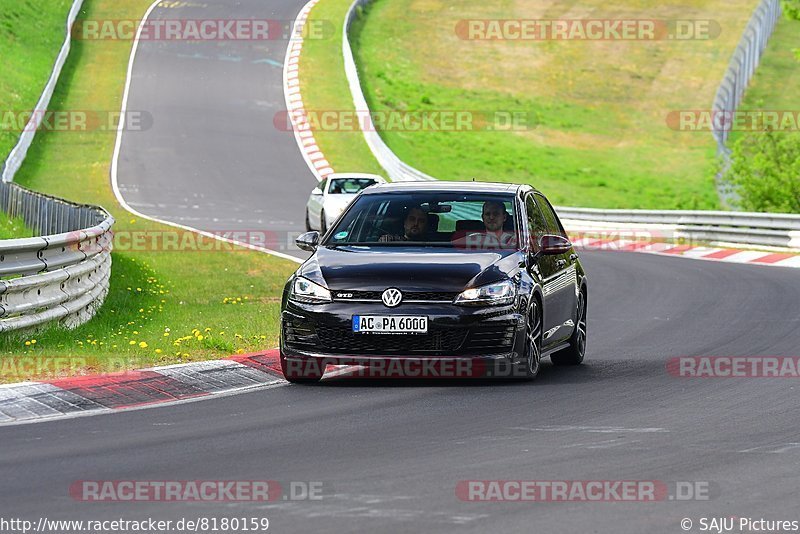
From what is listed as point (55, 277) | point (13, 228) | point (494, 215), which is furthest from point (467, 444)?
point (13, 228)

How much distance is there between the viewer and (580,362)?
1327cm

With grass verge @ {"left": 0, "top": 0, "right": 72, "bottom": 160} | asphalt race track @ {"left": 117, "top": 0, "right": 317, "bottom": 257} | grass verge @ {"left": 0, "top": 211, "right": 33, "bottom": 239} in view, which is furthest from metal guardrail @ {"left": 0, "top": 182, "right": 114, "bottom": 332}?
grass verge @ {"left": 0, "top": 0, "right": 72, "bottom": 160}

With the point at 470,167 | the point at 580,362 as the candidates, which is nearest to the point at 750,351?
the point at 580,362

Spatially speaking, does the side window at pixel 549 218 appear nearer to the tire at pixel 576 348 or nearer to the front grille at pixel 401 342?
the tire at pixel 576 348

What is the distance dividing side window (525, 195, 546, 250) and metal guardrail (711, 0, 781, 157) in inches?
1270

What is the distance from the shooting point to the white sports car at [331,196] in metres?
29.5

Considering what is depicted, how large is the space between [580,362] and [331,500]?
6472 millimetres

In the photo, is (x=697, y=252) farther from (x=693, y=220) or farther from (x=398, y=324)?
(x=398, y=324)

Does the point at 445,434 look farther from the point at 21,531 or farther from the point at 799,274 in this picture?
the point at 799,274

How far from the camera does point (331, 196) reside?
29.9 meters

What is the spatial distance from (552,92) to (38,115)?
24063 millimetres

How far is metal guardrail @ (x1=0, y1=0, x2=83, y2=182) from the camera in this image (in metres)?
40.0

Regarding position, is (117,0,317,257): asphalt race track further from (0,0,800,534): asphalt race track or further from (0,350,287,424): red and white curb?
(0,0,800,534): asphalt race track

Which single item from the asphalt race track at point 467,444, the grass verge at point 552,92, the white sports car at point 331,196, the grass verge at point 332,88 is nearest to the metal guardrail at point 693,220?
the grass verge at point 332,88
